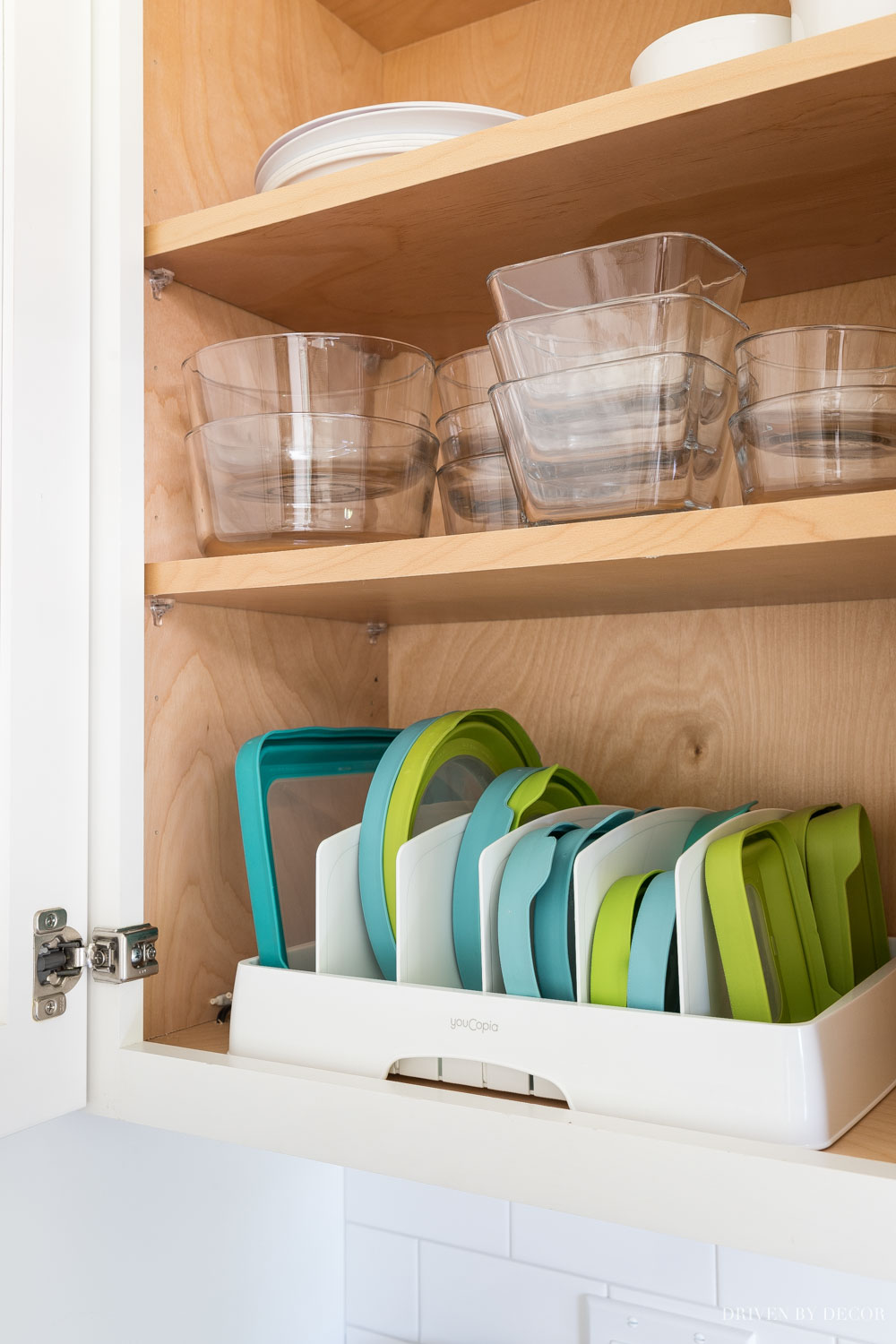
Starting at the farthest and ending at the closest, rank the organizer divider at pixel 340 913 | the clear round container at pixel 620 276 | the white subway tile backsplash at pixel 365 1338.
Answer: the white subway tile backsplash at pixel 365 1338, the organizer divider at pixel 340 913, the clear round container at pixel 620 276

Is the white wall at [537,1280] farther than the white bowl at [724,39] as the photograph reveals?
Yes

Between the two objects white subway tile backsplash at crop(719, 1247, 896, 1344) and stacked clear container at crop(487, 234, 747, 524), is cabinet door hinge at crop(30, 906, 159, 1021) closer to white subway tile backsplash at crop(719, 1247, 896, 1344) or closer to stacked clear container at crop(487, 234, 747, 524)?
stacked clear container at crop(487, 234, 747, 524)

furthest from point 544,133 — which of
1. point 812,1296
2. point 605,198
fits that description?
point 812,1296

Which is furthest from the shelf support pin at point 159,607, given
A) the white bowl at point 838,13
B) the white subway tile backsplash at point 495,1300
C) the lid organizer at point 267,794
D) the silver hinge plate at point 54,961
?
the white subway tile backsplash at point 495,1300

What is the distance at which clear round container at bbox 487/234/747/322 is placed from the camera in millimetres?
682

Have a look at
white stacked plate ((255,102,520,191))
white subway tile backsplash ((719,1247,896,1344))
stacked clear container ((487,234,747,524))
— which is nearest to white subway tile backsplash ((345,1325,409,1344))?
white subway tile backsplash ((719,1247,896,1344))

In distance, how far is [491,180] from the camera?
745mm

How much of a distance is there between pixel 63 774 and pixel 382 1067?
317 mm

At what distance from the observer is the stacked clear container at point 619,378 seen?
0.67m

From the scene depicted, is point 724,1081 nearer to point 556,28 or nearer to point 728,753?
point 728,753

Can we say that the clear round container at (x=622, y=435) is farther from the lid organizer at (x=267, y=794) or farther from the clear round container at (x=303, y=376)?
the lid organizer at (x=267, y=794)

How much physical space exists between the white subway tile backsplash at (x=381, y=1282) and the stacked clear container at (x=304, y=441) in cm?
79

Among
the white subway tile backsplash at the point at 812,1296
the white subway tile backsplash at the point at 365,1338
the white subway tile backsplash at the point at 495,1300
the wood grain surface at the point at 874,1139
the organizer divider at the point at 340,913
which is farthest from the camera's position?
the white subway tile backsplash at the point at 365,1338

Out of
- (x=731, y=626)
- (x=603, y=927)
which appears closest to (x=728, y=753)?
(x=731, y=626)
